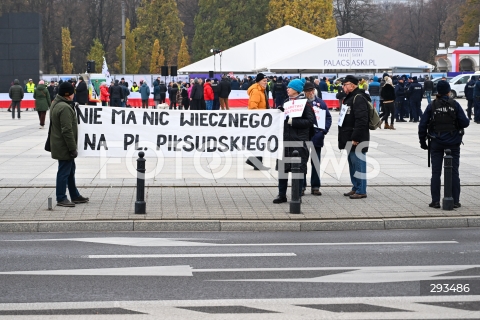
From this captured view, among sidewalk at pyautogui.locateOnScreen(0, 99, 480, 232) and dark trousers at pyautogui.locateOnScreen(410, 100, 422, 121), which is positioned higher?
dark trousers at pyautogui.locateOnScreen(410, 100, 422, 121)

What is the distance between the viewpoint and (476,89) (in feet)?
105

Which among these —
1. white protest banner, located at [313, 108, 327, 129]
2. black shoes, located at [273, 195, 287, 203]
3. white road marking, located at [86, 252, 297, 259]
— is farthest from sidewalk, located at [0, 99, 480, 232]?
white road marking, located at [86, 252, 297, 259]

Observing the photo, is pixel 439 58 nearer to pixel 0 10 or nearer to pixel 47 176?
pixel 0 10

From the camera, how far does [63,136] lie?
1259 cm

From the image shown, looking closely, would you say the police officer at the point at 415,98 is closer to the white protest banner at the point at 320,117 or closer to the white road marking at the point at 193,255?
the white protest banner at the point at 320,117

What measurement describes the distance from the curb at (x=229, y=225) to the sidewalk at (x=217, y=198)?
0.01 m

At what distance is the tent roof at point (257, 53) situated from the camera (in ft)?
205

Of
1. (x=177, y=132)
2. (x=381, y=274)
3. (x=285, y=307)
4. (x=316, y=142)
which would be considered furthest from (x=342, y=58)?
(x=285, y=307)

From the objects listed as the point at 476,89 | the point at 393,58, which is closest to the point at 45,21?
the point at 393,58

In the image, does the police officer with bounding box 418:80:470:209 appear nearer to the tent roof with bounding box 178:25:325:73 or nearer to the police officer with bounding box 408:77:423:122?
the police officer with bounding box 408:77:423:122

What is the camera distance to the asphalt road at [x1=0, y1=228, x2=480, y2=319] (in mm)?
7289

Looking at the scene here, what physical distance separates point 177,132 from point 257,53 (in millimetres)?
49524

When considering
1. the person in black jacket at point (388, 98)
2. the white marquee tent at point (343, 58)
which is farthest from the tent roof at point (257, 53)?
the person in black jacket at point (388, 98)

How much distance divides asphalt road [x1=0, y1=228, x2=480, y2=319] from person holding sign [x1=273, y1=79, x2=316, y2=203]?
180cm
